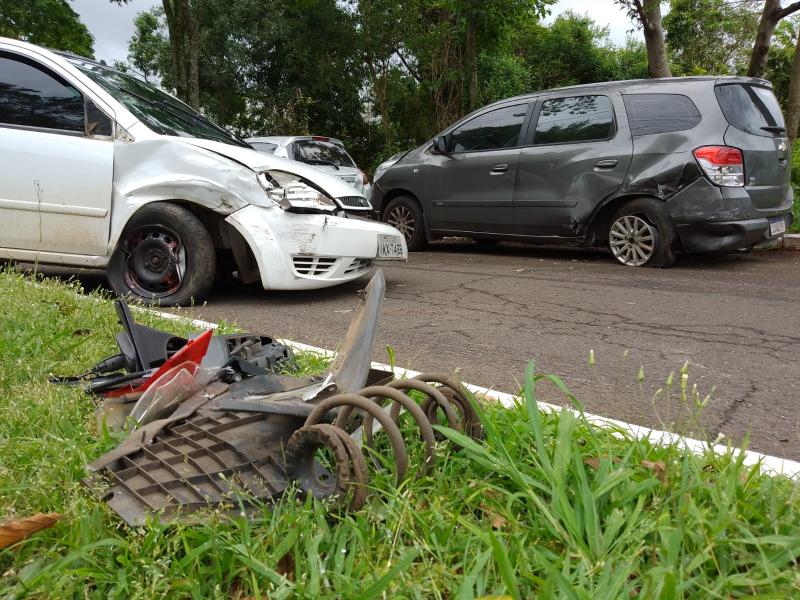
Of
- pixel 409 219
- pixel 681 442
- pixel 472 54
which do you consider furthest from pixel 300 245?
pixel 472 54

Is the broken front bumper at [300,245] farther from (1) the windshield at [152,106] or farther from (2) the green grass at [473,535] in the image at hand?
(2) the green grass at [473,535]

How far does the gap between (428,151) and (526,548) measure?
7673mm

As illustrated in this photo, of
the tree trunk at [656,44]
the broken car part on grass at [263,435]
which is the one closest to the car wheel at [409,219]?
the tree trunk at [656,44]

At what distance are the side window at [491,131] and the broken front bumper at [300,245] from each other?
3506 millimetres

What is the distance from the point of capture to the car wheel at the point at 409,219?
909 centimetres

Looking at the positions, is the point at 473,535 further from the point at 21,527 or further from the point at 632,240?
the point at 632,240

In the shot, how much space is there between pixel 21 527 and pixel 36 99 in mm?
4345

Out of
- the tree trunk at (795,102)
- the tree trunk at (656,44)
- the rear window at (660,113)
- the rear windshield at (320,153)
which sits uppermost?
the tree trunk at (656,44)

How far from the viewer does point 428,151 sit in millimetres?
8867

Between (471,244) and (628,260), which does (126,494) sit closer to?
(628,260)

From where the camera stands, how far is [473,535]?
163cm

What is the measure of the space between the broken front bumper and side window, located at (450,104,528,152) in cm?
351

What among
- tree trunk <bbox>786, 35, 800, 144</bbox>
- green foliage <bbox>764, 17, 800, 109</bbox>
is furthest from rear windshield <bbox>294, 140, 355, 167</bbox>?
green foliage <bbox>764, 17, 800, 109</bbox>

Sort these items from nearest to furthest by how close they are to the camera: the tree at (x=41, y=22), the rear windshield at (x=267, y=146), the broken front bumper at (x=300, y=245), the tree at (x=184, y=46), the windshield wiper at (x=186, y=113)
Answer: the broken front bumper at (x=300, y=245) < the windshield wiper at (x=186, y=113) < the rear windshield at (x=267, y=146) < the tree at (x=184, y=46) < the tree at (x=41, y=22)
